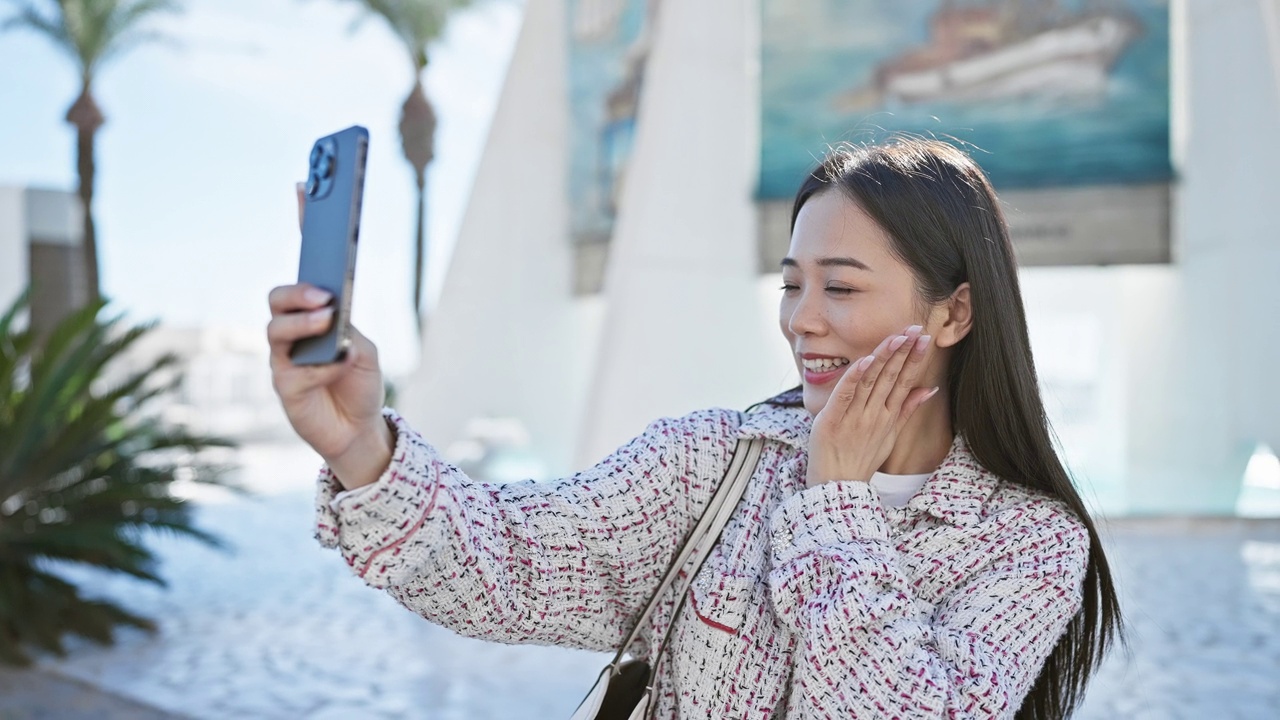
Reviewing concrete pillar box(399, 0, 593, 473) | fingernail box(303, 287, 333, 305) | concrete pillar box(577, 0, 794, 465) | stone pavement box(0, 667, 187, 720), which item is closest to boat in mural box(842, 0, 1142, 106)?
concrete pillar box(577, 0, 794, 465)

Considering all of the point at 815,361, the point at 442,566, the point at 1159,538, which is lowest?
the point at 1159,538

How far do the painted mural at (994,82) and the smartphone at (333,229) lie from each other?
1257cm

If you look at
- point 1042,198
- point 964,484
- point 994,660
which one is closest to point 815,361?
point 964,484

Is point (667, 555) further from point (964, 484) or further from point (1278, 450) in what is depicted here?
point (1278, 450)

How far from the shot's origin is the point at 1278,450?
1261cm

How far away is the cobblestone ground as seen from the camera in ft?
19.5

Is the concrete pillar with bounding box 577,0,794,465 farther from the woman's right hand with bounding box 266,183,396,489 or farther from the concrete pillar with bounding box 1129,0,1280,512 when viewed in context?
the woman's right hand with bounding box 266,183,396,489

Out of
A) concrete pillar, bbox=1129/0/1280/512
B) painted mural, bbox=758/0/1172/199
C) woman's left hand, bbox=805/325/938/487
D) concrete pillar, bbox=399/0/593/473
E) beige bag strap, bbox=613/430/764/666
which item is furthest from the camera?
concrete pillar, bbox=399/0/593/473

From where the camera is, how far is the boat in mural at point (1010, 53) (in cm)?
1345

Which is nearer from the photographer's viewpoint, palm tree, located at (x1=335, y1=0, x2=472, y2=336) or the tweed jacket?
the tweed jacket

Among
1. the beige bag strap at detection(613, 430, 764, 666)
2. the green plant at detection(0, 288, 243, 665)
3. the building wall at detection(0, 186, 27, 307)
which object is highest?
the building wall at detection(0, 186, 27, 307)

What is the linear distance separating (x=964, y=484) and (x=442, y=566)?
953mm

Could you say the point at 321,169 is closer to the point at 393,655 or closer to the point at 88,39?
the point at 393,655

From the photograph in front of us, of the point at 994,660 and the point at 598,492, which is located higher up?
the point at 598,492
